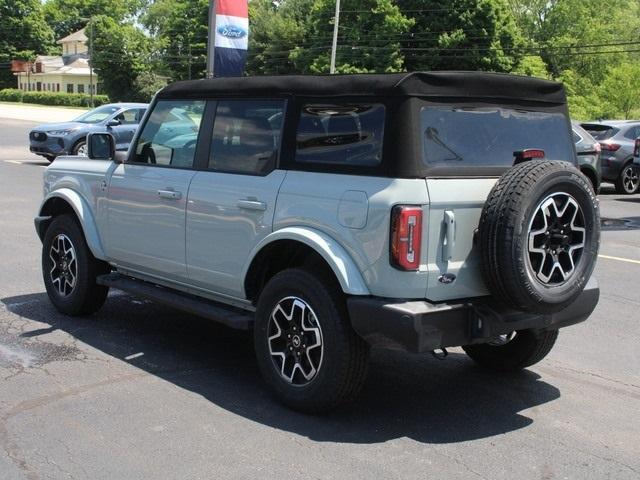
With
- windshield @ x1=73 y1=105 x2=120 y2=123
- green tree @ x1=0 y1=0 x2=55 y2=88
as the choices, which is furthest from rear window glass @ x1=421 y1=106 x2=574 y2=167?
green tree @ x1=0 y1=0 x2=55 y2=88

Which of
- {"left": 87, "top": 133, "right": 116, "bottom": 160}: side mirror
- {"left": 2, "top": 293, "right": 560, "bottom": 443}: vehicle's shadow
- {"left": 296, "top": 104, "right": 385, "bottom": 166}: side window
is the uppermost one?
{"left": 296, "top": 104, "right": 385, "bottom": 166}: side window

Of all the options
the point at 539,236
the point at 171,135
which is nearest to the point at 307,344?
the point at 539,236

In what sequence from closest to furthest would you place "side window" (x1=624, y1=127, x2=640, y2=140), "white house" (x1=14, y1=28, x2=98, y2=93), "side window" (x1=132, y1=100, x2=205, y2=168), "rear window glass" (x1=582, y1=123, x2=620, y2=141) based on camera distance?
"side window" (x1=132, y1=100, x2=205, y2=168) → "side window" (x1=624, y1=127, x2=640, y2=140) → "rear window glass" (x1=582, y1=123, x2=620, y2=141) → "white house" (x1=14, y1=28, x2=98, y2=93)

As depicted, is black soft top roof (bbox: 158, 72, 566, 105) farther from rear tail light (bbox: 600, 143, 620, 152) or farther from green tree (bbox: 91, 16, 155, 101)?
green tree (bbox: 91, 16, 155, 101)

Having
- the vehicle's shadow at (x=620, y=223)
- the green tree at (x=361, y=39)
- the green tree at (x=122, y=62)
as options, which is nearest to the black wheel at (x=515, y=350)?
the vehicle's shadow at (x=620, y=223)

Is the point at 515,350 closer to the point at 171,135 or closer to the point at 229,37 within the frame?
the point at 171,135

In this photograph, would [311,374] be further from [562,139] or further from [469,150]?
[562,139]

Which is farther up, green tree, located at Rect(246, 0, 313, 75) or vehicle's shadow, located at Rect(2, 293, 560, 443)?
green tree, located at Rect(246, 0, 313, 75)

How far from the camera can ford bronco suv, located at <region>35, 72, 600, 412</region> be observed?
415 centimetres

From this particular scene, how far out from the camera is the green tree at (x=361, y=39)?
181 feet

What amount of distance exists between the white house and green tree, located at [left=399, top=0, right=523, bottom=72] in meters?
58.0

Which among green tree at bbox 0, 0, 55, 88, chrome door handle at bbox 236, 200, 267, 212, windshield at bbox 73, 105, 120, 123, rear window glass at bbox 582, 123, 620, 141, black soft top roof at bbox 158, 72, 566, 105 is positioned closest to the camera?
black soft top roof at bbox 158, 72, 566, 105

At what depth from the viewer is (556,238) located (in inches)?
171

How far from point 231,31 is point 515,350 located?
10.7 meters
